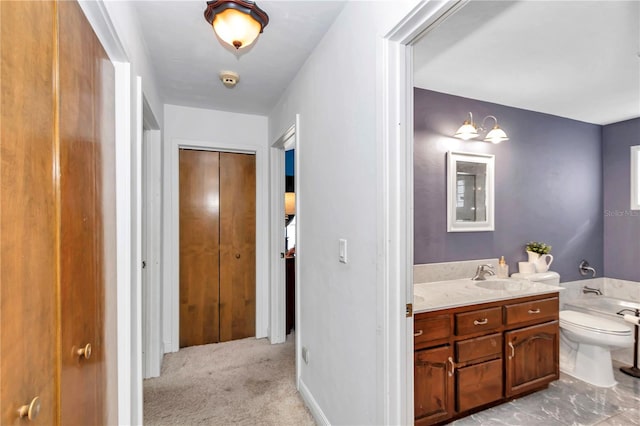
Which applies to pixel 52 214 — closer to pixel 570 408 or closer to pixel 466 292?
pixel 466 292

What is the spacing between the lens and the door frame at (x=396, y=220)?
3.96 ft

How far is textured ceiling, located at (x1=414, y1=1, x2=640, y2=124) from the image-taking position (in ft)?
5.27

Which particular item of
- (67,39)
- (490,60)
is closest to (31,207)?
(67,39)

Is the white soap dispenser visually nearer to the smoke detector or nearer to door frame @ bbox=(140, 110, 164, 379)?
the smoke detector

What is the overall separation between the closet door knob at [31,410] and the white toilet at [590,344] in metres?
3.26

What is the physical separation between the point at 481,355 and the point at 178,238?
9.07 feet

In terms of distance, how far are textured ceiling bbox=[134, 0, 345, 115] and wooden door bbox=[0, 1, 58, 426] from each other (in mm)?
1029

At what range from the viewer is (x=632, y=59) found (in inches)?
82.0

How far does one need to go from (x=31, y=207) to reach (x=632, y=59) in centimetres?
333

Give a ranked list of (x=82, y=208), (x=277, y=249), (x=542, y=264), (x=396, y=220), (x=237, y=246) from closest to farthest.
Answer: (x=82, y=208)
(x=396, y=220)
(x=542, y=264)
(x=277, y=249)
(x=237, y=246)

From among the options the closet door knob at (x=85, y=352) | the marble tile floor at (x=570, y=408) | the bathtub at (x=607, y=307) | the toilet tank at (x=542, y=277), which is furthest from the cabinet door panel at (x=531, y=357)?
the closet door knob at (x=85, y=352)

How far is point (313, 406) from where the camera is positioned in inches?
77.9

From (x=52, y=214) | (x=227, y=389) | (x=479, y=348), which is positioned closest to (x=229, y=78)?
(x=52, y=214)

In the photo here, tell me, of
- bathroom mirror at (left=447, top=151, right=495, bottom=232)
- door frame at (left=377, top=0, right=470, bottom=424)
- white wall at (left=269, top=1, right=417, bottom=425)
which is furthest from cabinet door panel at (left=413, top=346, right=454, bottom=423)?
bathroom mirror at (left=447, top=151, right=495, bottom=232)
